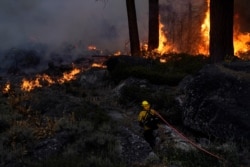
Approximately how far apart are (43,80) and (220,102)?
747 cm

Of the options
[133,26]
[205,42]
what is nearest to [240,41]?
[205,42]

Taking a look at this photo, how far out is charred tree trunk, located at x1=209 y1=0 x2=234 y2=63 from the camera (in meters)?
13.7

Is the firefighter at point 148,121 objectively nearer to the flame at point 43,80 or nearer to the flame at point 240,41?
the flame at point 43,80

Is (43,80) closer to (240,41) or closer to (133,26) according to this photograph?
(133,26)

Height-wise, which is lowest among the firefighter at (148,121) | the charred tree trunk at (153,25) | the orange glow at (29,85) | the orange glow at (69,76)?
the firefighter at (148,121)

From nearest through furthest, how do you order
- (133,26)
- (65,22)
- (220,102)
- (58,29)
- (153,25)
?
(220,102) → (133,26) → (153,25) → (58,29) → (65,22)

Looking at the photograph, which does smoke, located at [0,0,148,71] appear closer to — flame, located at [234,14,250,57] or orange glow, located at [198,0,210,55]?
orange glow, located at [198,0,210,55]

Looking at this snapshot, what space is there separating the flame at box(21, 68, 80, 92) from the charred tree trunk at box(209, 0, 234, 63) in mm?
4621

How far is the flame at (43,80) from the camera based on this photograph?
14.8 m

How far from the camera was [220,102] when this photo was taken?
9.71 meters

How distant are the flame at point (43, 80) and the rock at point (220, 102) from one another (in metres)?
5.58

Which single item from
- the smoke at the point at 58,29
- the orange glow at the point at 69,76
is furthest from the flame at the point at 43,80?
the smoke at the point at 58,29

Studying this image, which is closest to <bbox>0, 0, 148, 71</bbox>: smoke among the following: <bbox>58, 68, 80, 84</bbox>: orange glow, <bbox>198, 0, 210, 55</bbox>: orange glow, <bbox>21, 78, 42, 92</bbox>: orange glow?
<bbox>58, 68, 80, 84</bbox>: orange glow

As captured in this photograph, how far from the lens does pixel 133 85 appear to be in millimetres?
13594
